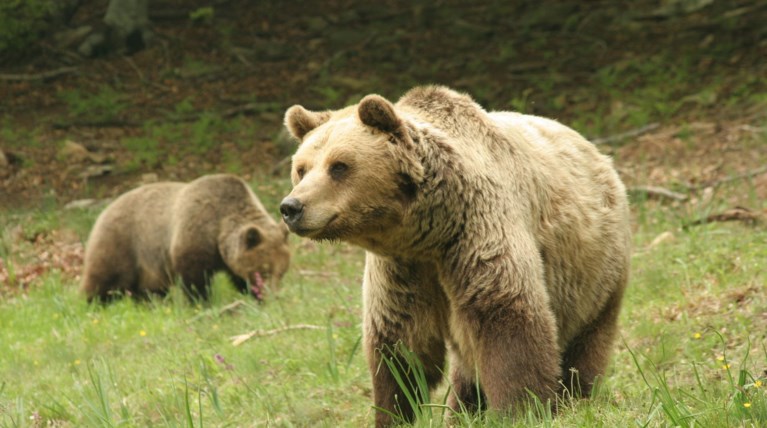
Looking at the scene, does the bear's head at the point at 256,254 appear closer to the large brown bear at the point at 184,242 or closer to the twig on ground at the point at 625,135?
the large brown bear at the point at 184,242

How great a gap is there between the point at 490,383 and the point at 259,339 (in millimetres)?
3234

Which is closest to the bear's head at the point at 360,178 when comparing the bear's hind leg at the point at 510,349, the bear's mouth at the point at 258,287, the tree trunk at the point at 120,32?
the bear's hind leg at the point at 510,349

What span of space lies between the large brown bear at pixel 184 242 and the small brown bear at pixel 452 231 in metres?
5.18

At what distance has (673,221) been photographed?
8.93 m

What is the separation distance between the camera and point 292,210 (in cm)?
379

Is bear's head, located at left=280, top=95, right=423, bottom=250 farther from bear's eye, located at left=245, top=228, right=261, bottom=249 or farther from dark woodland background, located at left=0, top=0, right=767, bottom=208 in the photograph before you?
dark woodland background, located at left=0, top=0, right=767, bottom=208

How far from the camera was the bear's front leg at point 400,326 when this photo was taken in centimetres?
421

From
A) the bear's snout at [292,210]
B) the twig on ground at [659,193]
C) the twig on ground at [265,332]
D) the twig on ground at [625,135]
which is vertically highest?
the bear's snout at [292,210]

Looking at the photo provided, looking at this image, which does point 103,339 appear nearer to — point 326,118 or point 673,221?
point 326,118

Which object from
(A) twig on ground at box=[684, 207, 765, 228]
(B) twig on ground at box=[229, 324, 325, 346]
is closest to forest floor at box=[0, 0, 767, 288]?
(A) twig on ground at box=[684, 207, 765, 228]

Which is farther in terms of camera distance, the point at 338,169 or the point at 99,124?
the point at 99,124

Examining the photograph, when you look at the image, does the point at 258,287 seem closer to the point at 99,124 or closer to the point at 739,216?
the point at 739,216

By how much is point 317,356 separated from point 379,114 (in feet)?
8.30

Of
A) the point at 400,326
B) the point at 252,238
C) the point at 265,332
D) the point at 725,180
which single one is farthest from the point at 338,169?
the point at 725,180
